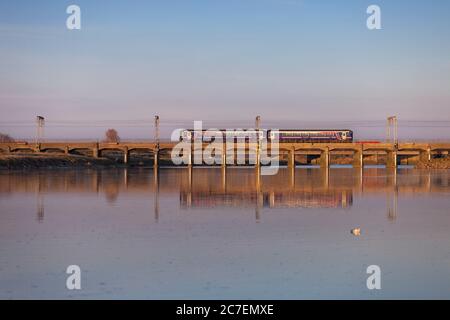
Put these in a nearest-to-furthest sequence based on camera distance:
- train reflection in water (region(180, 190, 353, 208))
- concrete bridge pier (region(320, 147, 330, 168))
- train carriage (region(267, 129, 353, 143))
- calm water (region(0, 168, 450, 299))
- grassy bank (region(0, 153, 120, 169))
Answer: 1. calm water (region(0, 168, 450, 299))
2. train reflection in water (region(180, 190, 353, 208))
3. grassy bank (region(0, 153, 120, 169))
4. concrete bridge pier (region(320, 147, 330, 168))
5. train carriage (region(267, 129, 353, 143))

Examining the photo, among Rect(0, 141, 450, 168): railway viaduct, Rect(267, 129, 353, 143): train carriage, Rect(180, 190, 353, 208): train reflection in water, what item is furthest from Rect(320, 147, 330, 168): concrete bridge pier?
Rect(180, 190, 353, 208): train reflection in water

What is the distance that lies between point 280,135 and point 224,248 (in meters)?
107

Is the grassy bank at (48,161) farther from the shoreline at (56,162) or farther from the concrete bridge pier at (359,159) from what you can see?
the concrete bridge pier at (359,159)

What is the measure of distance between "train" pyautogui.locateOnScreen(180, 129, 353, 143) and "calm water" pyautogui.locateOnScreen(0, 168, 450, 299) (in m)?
87.7

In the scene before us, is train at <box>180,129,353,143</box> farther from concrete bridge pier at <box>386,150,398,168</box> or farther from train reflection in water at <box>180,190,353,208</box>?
train reflection in water at <box>180,190,353,208</box>

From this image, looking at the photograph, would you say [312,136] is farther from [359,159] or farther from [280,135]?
[359,159]

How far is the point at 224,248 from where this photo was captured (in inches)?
784

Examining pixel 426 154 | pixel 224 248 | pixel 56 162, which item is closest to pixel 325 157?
pixel 426 154

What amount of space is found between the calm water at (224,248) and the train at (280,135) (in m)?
87.7

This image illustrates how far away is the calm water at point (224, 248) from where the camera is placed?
581 inches

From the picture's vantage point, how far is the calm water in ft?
48.4

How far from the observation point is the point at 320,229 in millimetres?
24469
